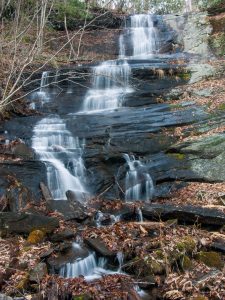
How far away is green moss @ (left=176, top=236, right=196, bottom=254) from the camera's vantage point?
19.1 feet

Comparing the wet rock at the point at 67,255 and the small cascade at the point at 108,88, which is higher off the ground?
the small cascade at the point at 108,88

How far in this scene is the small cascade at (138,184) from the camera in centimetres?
865

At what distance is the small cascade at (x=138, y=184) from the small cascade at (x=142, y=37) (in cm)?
1075

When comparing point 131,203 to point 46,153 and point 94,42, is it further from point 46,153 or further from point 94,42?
point 94,42

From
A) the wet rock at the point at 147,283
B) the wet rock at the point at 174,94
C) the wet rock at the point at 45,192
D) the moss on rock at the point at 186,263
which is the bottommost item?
the wet rock at the point at 147,283

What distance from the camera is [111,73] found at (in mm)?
14875

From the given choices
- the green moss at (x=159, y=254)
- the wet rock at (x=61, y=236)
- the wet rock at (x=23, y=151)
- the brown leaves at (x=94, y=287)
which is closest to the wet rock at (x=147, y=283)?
the brown leaves at (x=94, y=287)

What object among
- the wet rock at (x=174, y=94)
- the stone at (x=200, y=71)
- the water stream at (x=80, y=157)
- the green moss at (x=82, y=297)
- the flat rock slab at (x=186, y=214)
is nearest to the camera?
the green moss at (x=82, y=297)

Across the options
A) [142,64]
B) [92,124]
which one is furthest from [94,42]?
[92,124]

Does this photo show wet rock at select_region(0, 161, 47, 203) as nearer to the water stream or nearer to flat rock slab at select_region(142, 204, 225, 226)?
the water stream

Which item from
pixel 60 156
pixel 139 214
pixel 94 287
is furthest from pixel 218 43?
pixel 94 287

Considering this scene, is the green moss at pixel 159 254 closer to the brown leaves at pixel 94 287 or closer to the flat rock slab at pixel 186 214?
the brown leaves at pixel 94 287

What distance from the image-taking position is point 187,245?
591cm

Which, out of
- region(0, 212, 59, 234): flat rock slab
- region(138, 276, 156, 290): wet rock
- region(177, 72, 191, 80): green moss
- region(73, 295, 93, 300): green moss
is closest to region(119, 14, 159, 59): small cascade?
region(177, 72, 191, 80): green moss
